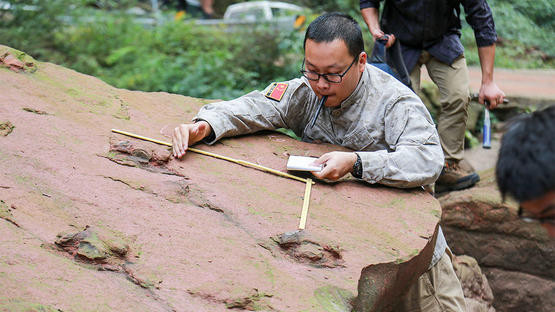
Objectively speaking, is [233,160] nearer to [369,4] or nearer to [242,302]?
[242,302]

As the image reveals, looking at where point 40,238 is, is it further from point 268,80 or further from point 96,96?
point 268,80

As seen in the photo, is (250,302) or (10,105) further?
(10,105)

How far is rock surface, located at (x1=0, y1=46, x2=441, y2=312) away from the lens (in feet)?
6.61

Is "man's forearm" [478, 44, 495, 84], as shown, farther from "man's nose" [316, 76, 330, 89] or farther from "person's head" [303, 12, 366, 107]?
"man's nose" [316, 76, 330, 89]

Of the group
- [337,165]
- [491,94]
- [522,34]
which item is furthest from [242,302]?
[522,34]

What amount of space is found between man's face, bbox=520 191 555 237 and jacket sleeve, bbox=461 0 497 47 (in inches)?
97.1

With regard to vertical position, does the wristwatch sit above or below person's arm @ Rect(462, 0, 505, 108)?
below

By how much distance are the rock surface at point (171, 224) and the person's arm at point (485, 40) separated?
4.16 feet

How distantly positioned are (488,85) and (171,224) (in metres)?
2.34

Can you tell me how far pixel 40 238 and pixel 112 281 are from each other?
32 centimetres

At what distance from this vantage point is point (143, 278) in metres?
2.06

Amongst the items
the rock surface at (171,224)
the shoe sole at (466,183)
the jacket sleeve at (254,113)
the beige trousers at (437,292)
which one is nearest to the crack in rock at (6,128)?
the rock surface at (171,224)

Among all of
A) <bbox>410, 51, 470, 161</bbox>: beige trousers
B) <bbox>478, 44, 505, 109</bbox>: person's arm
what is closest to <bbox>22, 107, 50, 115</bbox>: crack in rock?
<bbox>410, 51, 470, 161</bbox>: beige trousers

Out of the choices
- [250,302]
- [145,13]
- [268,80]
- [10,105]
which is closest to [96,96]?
[10,105]
